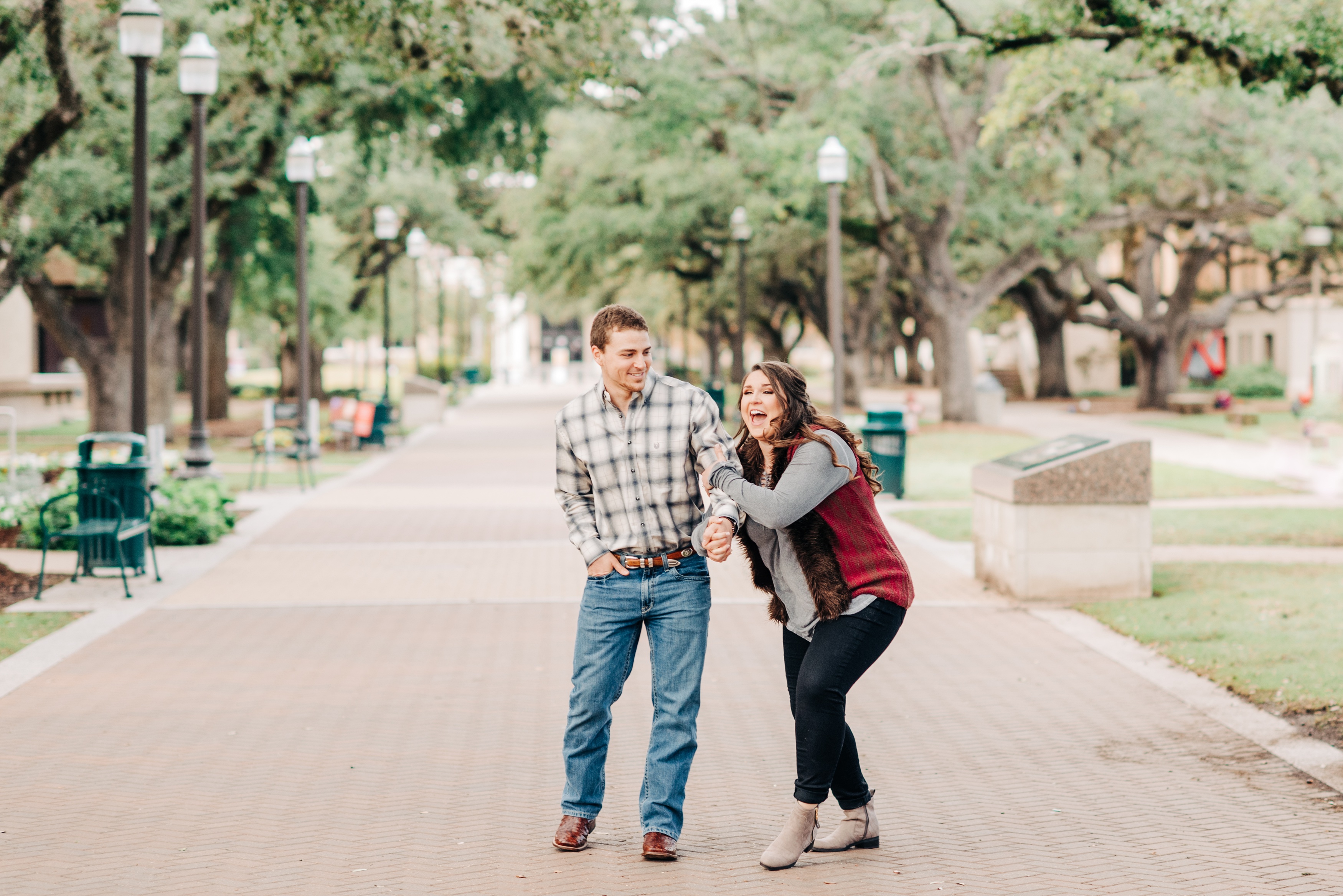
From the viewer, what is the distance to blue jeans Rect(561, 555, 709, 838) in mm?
4488

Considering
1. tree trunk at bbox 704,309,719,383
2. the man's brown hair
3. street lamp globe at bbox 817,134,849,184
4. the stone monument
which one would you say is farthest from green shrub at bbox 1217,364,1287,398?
the man's brown hair

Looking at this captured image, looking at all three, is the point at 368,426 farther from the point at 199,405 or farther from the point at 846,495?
the point at 846,495

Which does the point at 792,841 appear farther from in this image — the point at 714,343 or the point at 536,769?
the point at 714,343

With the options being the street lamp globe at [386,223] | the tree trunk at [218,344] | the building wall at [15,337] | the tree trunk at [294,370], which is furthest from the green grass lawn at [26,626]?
the tree trunk at [294,370]

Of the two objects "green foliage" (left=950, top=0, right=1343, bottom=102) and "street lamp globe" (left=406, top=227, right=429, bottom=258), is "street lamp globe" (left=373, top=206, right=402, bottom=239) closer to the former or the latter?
"street lamp globe" (left=406, top=227, right=429, bottom=258)

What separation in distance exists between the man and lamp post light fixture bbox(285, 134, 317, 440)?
15.6 metres

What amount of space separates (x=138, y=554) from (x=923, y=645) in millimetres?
5991

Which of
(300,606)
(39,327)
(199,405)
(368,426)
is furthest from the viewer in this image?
(39,327)

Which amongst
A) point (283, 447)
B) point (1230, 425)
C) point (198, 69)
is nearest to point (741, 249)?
point (1230, 425)

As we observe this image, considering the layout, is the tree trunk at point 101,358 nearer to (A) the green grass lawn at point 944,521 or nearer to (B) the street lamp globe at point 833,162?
(B) the street lamp globe at point 833,162

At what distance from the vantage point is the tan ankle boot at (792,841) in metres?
4.51

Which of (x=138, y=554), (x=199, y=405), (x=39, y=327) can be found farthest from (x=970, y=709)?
(x=39, y=327)

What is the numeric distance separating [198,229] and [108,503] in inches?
201

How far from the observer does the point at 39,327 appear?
121 ft
